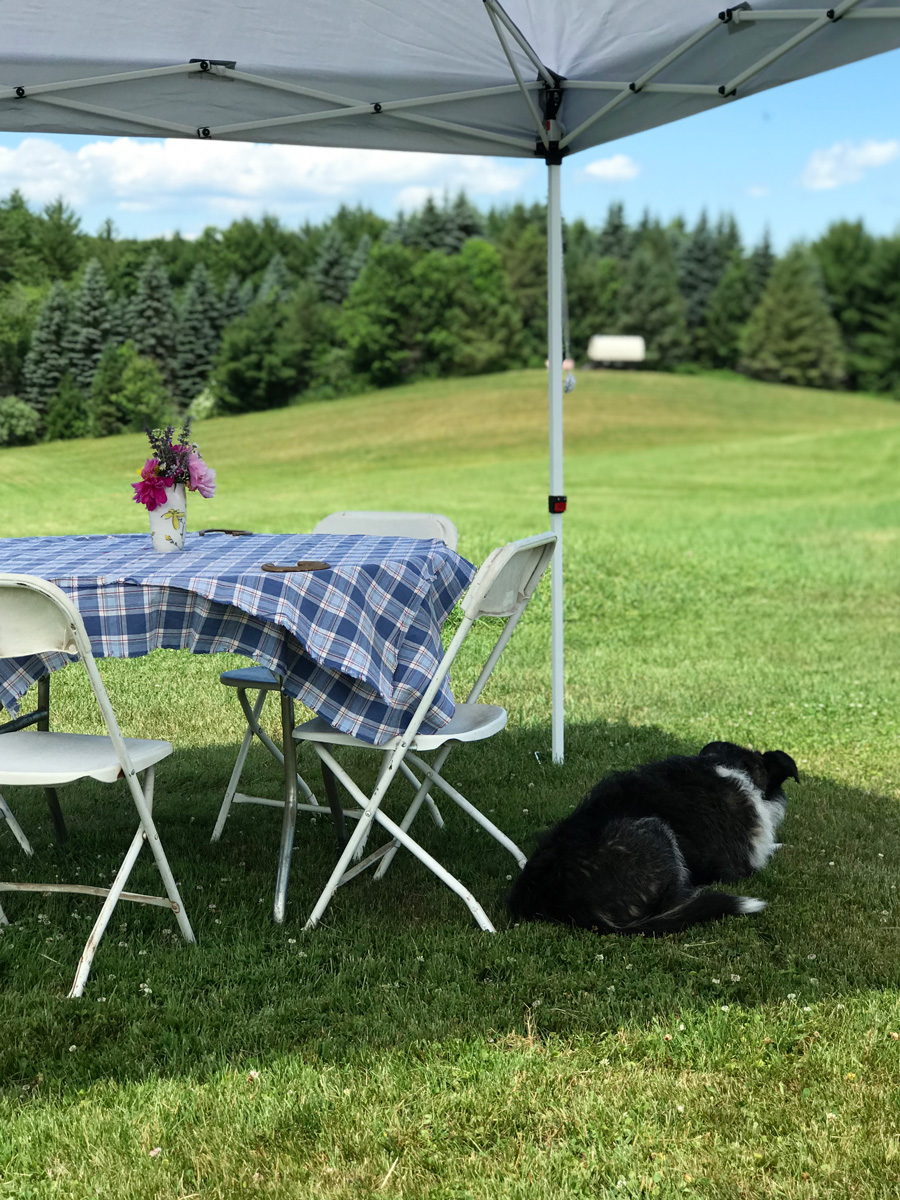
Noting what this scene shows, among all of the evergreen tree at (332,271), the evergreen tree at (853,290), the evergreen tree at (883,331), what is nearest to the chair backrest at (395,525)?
the evergreen tree at (332,271)

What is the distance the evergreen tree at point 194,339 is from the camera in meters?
15.6

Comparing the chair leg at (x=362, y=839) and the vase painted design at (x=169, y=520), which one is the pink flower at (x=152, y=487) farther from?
the chair leg at (x=362, y=839)

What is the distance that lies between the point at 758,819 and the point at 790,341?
40580 mm

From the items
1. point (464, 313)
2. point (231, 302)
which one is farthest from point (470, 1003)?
point (464, 313)

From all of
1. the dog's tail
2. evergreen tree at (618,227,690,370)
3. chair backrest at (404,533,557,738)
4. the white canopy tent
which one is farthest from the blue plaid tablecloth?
evergreen tree at (618,227,690,370)

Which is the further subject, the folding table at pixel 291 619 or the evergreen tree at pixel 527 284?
the evergreen tree at pixel 527 284

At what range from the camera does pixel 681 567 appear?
38.3ft

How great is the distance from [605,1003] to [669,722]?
3.03 metres

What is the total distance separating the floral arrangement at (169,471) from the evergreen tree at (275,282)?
17615 millimetres

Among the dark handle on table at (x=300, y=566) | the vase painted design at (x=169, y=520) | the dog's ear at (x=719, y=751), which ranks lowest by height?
the dog's ear at (x=719, y=751)

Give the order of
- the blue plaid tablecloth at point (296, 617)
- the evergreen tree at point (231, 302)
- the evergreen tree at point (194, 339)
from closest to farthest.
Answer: the blue plaid tablecloth at point (296, 617) < the evergreen tree at point (194, 339) < the evergreen tree at point (231, 302)

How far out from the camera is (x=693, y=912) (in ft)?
9.79

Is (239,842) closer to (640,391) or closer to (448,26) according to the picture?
(448,26)

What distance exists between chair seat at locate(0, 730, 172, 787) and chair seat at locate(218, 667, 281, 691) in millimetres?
462
